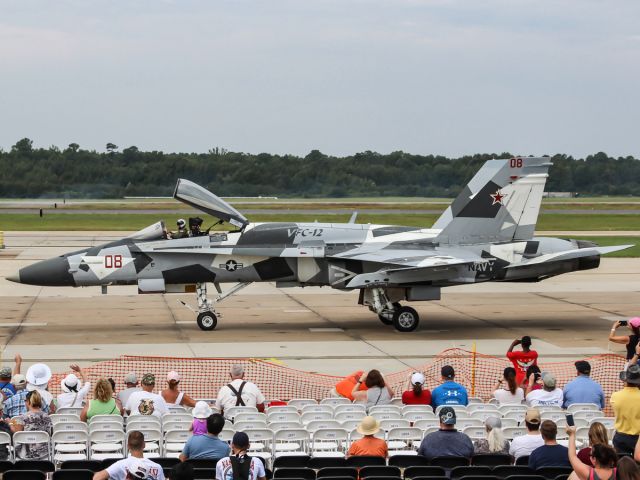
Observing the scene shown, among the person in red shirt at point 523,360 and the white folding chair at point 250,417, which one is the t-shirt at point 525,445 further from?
the person in red shirt at point 523,360

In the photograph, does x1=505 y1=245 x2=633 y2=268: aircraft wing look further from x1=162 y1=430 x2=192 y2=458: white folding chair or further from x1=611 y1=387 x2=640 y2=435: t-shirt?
x1=162 y1=430 x2=192 y2=458: white folding chair

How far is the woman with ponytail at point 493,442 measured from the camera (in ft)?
35.8

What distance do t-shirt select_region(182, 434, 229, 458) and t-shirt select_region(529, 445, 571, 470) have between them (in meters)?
3.04

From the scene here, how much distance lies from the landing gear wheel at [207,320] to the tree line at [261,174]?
3642 inches

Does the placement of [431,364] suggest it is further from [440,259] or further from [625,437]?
[625,437]

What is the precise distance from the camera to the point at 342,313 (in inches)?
1133

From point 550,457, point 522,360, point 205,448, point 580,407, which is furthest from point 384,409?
point 522,360

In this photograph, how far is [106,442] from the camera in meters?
11.5

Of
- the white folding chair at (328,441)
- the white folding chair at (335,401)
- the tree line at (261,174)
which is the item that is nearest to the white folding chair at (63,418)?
the white folding chair at (328,441)

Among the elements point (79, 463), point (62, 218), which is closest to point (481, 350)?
point (79, 463)

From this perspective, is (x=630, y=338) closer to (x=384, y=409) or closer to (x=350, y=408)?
(x=384, y=409)

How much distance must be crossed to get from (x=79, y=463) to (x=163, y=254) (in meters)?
15.7

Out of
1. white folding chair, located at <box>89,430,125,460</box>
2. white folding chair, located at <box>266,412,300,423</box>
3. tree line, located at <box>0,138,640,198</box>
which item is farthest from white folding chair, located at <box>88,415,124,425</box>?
tree line, located at <box>0,138,640,198</box>

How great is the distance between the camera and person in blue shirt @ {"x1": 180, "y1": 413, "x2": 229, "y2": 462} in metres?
9.97
